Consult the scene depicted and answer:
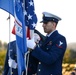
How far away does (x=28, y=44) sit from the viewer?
6277mm

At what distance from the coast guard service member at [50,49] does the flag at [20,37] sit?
11cm

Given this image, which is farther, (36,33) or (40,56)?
(36,33)

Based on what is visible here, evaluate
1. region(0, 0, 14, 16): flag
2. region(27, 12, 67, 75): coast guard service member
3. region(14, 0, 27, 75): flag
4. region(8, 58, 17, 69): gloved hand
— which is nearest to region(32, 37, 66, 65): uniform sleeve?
region(27, 12, 67, 75): coast guard service member

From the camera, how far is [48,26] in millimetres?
6504

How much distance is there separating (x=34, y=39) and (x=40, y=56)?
1.65 ft

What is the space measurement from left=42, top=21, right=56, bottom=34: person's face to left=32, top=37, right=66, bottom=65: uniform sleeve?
0.22m

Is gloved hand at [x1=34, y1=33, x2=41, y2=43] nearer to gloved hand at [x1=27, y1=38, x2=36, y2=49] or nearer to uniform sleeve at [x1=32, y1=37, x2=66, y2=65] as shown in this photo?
uniform sleeve at [x1=32, y1=37, x2=66, y2=65]

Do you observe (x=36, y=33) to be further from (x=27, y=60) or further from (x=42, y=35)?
(x=27, y=60)

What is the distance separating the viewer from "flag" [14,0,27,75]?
6297mm

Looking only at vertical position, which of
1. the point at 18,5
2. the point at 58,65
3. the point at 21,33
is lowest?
the point at 58,65

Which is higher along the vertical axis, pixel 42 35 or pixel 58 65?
pixel 42 35

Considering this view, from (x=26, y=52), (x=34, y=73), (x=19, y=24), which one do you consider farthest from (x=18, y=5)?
(x=34, y=73)

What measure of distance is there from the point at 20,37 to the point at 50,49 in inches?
19.2

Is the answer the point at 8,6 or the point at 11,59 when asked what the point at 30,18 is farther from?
the point at 11,59
